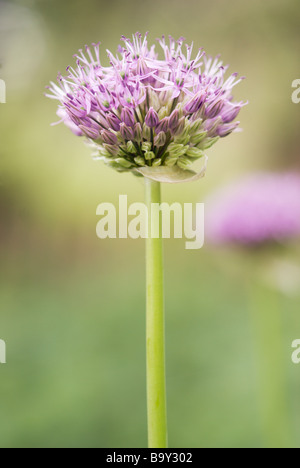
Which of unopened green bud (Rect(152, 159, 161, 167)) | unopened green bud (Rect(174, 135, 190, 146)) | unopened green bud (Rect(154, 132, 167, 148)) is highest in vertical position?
unopened green bud (Rect(174, 135, 190, 146))

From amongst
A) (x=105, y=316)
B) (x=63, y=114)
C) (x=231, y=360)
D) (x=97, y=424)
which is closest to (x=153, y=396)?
(x=63, y=114)

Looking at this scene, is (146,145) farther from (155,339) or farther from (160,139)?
(155,339)

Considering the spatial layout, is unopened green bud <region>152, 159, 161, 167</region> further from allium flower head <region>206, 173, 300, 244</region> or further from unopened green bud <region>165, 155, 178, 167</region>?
allium flower head <region>206, 173, 300, 244</region>

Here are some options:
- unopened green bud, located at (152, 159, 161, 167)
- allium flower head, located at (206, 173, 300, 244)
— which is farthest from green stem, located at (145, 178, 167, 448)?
allium flower head, located at (206, 173, 300, 244)

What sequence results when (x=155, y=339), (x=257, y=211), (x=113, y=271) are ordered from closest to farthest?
(x=155, y=339) → (x=257, y=211) → (x=113, y=271)

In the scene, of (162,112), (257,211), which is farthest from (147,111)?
(257,211)

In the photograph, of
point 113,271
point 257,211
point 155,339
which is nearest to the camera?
point 155,339
